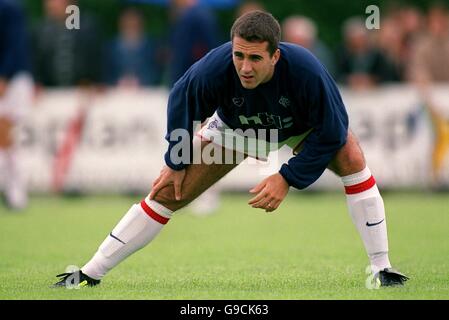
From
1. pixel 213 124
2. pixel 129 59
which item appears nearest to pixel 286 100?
pixel 213 124

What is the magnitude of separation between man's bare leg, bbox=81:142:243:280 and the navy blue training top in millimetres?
327

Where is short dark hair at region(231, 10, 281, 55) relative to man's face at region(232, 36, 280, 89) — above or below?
above

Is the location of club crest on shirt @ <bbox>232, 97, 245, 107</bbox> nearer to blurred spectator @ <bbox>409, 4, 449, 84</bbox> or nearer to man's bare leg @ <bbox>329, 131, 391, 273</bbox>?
man's bare leg @ <bbox>329, 131, 391, 273</bbox>

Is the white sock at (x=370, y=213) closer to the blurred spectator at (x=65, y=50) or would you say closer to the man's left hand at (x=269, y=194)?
the man's left hand at (x=269, y=194)

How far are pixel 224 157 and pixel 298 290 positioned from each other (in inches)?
42.3

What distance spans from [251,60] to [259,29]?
199 millimetres

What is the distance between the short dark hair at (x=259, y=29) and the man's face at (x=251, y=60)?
3 cm

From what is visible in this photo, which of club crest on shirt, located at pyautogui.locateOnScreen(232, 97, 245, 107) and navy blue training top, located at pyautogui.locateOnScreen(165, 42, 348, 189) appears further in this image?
club crest on shirt, located at pyautogui.locateOnScreen(232, 97, 245, 107)

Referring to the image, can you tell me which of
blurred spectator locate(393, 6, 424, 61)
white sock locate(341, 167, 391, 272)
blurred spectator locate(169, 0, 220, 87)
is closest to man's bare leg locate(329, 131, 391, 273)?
white sock locate(341, 167, 391, 272)

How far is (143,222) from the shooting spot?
24.1 ft

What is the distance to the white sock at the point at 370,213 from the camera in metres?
7.31

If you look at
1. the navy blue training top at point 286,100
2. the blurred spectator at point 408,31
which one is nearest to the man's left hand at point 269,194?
the navy blue training top at point 286,100

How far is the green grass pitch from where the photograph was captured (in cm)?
714

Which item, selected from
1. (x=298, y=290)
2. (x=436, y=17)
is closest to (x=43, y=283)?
(x=298, y=290)
